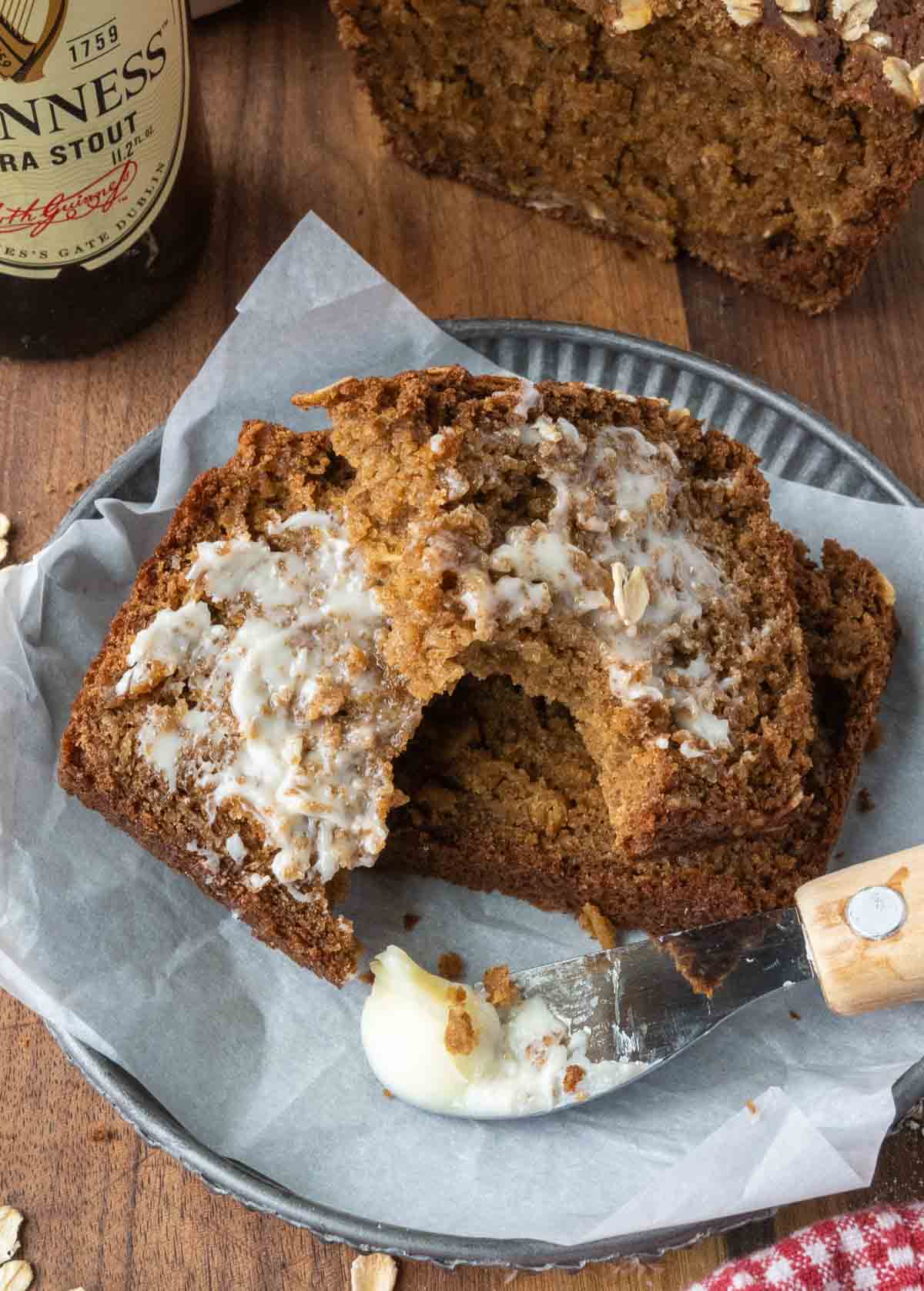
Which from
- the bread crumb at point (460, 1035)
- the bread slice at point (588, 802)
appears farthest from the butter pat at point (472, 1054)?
the bread slice at point (588, 802)

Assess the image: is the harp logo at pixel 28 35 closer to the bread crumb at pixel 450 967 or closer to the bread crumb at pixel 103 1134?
the bread crumb at pixel 450 967

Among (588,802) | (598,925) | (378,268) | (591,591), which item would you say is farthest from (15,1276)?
(378,268)

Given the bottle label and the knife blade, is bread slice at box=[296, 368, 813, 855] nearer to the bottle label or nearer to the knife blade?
the knife blade

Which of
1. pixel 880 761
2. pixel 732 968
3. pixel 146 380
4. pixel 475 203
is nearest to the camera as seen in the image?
pixel 732 968

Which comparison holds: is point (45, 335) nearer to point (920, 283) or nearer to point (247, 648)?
point (247, 648)

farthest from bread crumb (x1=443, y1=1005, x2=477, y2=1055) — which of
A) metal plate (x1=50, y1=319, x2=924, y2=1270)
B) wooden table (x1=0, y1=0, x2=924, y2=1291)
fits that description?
wooden table (x1=0, y1=0, x2=924, y2=1291)

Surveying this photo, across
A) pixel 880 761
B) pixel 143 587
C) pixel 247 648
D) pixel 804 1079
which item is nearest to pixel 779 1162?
pixel 804 1079
